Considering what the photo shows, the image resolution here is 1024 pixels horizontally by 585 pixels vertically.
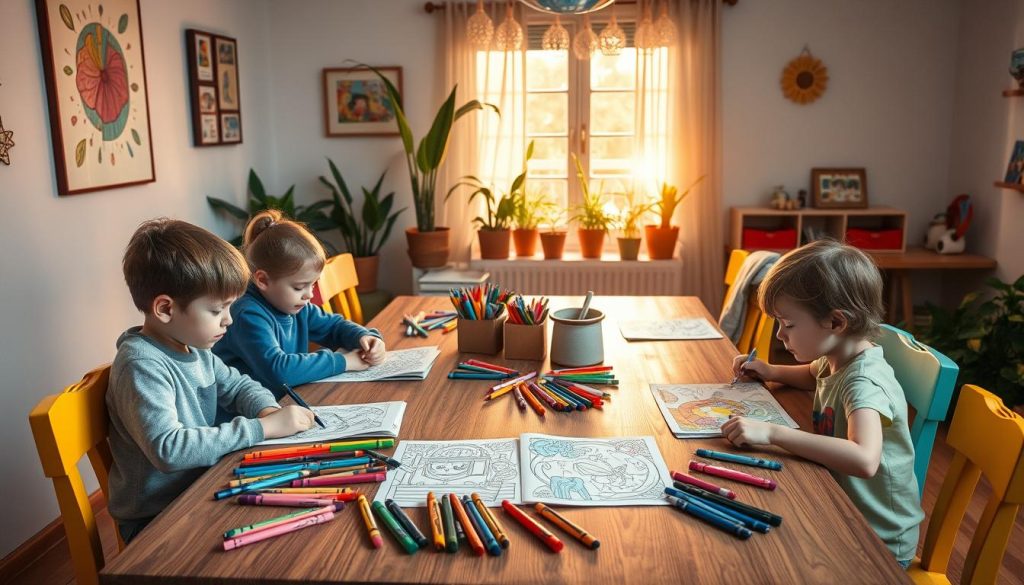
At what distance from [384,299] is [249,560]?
322cm

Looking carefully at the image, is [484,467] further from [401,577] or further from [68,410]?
[68,410]

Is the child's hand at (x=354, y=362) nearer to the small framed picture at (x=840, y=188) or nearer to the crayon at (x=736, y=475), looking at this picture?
the crayon at (x=736, y=475)

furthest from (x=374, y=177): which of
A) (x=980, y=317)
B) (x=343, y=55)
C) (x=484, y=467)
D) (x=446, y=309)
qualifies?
(x=484, y=467)

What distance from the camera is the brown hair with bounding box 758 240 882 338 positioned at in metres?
1.52

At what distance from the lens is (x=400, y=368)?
1.93m

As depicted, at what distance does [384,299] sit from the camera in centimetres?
427

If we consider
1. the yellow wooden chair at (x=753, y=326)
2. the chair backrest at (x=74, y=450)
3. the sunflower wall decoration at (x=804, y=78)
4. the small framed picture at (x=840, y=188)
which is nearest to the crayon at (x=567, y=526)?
the chair backrest at (x=74, y=450)

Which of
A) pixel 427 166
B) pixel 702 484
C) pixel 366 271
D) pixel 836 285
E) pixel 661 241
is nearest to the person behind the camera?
pixel 702 484

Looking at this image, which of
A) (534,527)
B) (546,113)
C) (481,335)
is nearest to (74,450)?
(534,527)

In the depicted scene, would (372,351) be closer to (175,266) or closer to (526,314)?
(526,314)

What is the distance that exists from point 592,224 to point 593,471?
2.93 metres

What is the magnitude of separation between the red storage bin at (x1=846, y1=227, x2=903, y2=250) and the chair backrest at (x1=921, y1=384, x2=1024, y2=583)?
278 cm

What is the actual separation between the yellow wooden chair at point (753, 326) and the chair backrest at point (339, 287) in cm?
136

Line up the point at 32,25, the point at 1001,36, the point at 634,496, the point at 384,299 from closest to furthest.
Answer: the point at 634,496 < the point at 32,25 < the point at 1001,36 < the point at 384,299
